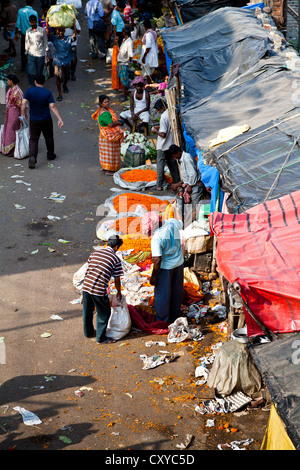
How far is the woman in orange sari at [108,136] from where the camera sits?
12.3 m

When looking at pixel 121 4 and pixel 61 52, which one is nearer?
pixel 61 52

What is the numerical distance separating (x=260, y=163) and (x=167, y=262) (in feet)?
5.63

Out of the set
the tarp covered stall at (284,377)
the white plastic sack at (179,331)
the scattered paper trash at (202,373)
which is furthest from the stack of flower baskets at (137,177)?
the tarp covered stall at (284,377)

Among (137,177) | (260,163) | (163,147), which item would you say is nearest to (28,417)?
(260,163)

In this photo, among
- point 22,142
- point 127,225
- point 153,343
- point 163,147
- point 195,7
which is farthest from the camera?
point 195,7

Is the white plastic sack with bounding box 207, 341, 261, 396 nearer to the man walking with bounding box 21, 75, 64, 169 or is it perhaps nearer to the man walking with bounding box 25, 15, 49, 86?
the man walking with bounding box 21, 75, 64, 169

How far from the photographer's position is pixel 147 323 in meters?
8.25

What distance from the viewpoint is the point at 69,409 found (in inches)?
262

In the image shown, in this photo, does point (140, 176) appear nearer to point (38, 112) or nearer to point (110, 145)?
point (110, 145)

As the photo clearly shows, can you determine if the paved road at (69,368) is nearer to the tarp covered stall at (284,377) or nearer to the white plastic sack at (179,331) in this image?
the white plastic sack at (179,331)

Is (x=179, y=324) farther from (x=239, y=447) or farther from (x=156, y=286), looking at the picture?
(x=239, y=447)

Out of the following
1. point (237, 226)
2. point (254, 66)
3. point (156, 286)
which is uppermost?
point (254, 66)
